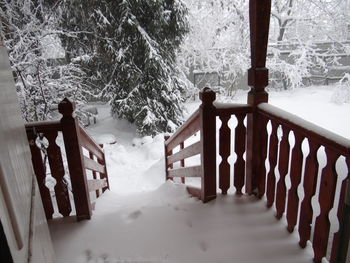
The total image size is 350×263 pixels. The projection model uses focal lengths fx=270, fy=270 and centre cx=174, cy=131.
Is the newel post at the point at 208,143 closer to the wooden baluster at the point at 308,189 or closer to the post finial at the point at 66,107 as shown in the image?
the wooden baluster at the point at 308,189

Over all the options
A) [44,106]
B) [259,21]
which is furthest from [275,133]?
[44,106]

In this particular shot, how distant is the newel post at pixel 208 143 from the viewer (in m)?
2.07

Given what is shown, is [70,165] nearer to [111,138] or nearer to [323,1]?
[111,138]

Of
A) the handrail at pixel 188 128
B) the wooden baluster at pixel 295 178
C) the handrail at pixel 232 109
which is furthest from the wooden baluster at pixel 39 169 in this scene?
the wooden baluster at pixel 295 178

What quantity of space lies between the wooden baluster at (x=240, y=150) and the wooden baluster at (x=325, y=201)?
0.84 metres

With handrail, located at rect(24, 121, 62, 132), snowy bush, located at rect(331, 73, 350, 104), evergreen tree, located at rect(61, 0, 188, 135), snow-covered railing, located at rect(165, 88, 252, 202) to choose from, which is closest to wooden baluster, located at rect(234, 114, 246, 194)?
snow-covered railing, located at rect(165, 88, 252, 202)

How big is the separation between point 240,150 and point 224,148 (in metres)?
0.14

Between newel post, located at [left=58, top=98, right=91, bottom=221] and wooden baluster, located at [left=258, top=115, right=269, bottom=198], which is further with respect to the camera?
Result: wooden baluster, located at [left=258, top=115, right=269, bottom=198]

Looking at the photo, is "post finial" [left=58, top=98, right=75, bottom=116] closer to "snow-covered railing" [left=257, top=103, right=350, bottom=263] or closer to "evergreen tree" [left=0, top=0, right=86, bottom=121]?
"snow-covered railing" [left=257, top=103, right=350, bottom=263]

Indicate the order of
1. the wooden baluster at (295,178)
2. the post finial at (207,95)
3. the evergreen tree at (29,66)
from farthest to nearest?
the evergreen tree at (29,66)
the post finial at (207,95)
the wooden baluster at (295,178)

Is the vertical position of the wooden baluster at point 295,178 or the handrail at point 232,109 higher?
the handrail at point 232,109

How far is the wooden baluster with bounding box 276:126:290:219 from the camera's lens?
182cm

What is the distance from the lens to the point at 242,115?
2189mm

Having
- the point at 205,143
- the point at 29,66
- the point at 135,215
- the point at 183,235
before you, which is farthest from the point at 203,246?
the point at 29,66
